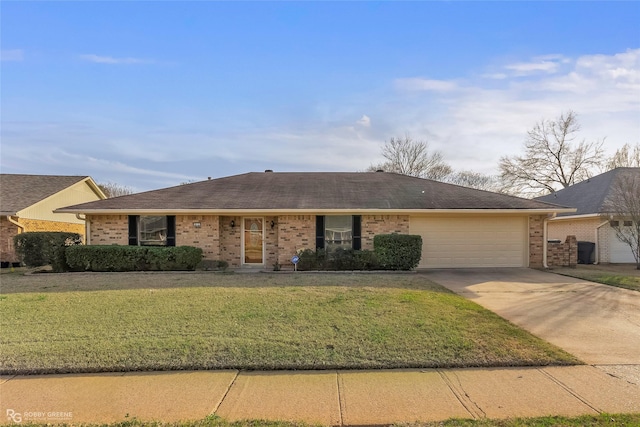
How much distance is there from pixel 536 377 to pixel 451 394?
1.14m

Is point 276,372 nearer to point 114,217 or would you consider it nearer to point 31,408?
point 31,408

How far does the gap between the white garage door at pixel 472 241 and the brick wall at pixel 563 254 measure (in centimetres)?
107

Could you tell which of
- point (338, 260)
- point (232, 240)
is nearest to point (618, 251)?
point (338, 260)

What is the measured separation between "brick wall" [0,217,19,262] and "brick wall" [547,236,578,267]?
21330 mm

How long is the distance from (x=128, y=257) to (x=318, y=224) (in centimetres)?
632

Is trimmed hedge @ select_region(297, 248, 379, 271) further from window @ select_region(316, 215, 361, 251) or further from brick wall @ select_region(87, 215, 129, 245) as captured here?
brick wall @ select_region(87, 215, 129, 245)

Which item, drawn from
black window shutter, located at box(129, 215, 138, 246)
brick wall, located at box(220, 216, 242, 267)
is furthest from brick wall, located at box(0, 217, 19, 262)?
brick wall, located at box(220, 216, 242, 267)

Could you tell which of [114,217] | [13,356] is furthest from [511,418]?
[114,217]

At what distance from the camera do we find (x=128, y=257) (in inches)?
467

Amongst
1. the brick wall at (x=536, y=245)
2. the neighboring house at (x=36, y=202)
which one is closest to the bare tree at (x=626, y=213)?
the brick wall at (x=536, y=245)

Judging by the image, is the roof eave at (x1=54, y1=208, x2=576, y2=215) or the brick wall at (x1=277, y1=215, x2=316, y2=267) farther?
the brick wall at (x1=277, y1=215, x2=316, y2=267)

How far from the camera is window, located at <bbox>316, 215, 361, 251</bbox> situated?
12.8 meters

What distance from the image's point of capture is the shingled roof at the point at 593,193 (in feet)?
53.6
